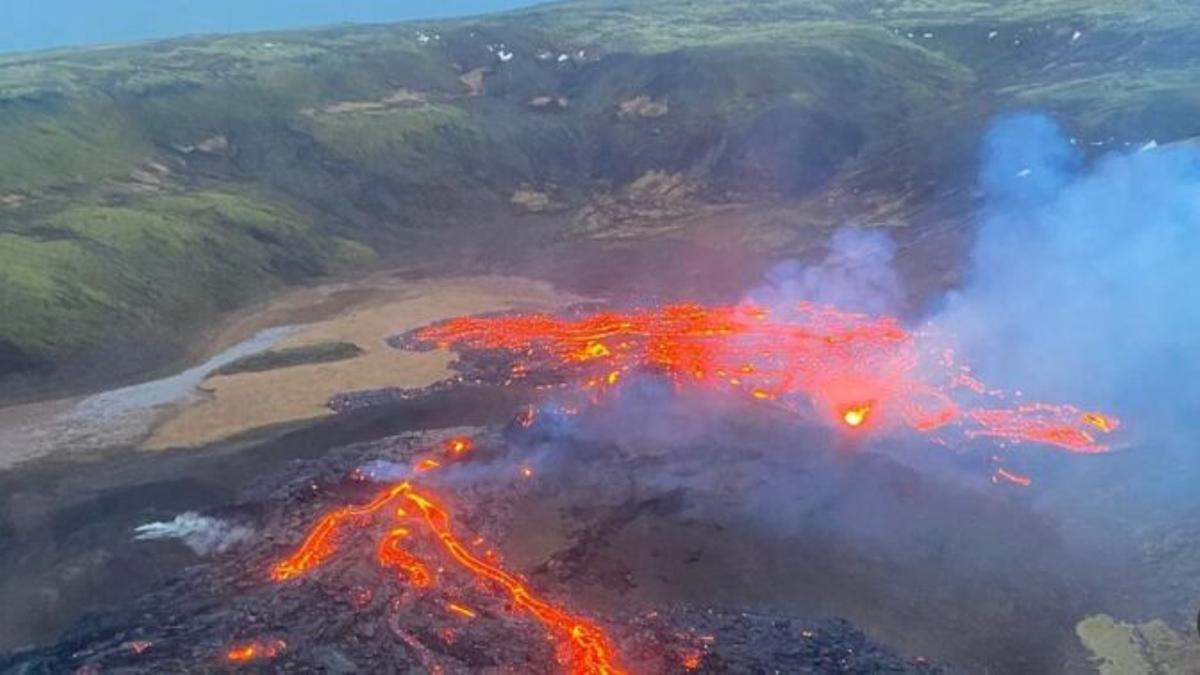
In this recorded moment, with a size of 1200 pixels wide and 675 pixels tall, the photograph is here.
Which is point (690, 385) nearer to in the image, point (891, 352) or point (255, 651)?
point (891, 352)

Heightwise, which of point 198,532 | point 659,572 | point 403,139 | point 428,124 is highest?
point 428,124

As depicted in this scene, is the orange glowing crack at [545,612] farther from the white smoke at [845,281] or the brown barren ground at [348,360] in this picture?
the white smoke at [845,281]


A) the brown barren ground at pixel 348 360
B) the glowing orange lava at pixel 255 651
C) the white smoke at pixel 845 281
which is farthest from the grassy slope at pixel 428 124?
the glowing orange lava at pixel 255 651

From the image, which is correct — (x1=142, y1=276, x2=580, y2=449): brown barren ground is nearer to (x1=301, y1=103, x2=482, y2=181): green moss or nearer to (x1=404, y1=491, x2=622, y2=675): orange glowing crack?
(x1=404, y1=491, x2=622, y2=675): orange glowing crack

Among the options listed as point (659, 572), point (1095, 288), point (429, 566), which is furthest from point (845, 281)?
point (429, 566)

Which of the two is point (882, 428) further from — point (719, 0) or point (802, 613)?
point (719, 0)

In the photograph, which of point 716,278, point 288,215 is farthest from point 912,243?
point 288,215
